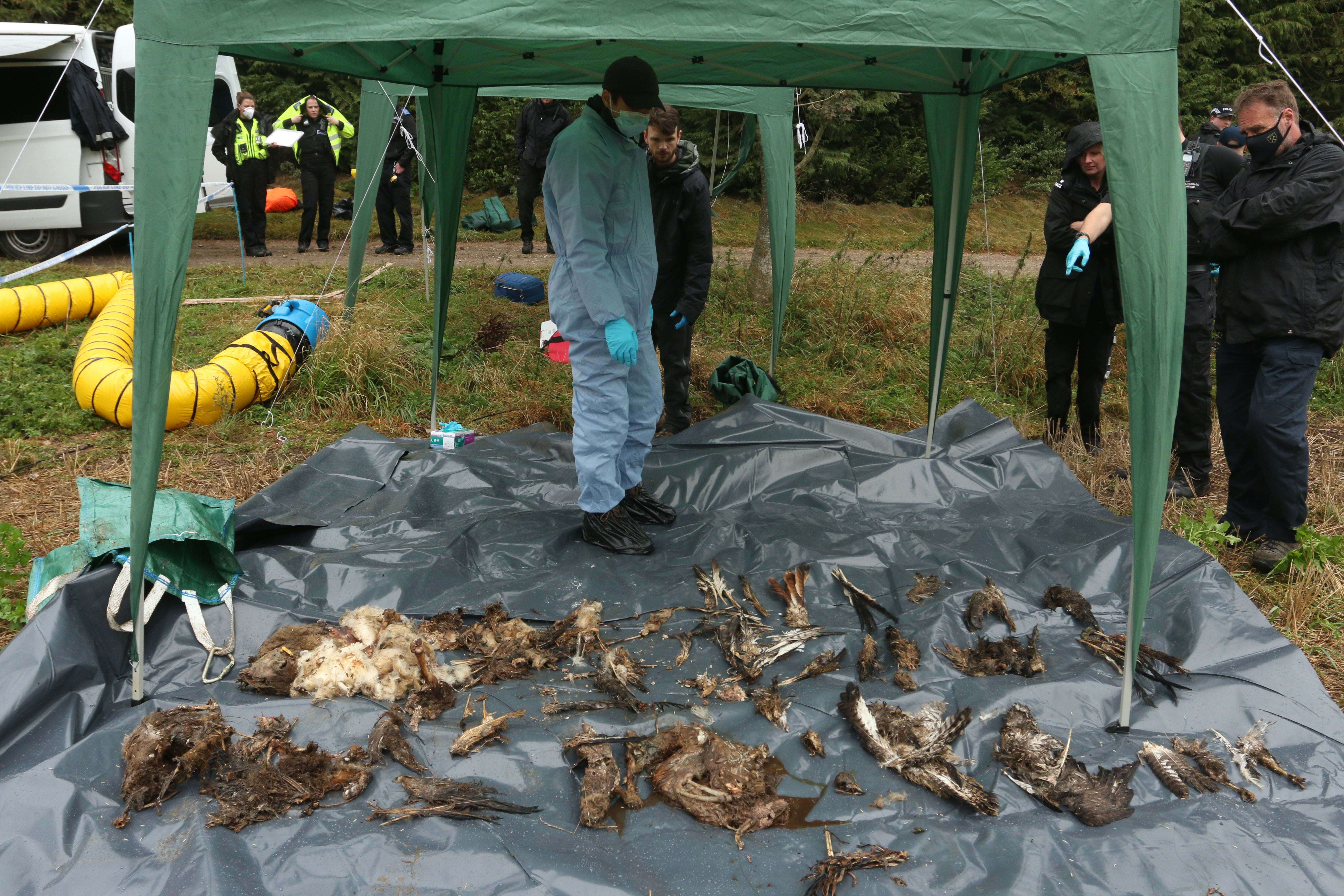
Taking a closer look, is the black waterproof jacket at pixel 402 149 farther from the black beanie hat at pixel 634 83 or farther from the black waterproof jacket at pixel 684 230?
the black beanie hat at pixel 634 83

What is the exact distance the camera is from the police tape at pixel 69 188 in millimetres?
7000

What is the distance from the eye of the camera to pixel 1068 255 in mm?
4402

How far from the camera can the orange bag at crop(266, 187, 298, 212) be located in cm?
1291

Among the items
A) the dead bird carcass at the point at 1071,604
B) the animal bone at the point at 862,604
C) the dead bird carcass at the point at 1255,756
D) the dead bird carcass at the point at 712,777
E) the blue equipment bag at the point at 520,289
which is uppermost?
the blue equipment bag at the point at 520,289

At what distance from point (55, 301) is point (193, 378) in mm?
2714

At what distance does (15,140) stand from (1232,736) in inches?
413

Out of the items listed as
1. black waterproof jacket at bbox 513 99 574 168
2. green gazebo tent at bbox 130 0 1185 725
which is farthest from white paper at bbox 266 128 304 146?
green gazebo tent at bbox 130 0 1185 725

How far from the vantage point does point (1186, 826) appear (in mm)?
2234

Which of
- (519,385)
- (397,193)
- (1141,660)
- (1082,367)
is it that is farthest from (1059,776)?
(397,193)

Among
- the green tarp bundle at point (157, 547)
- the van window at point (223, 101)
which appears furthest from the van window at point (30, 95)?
the green tarp bundle at point (157, 547)

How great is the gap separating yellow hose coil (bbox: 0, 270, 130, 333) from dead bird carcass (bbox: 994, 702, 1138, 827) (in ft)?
23.0

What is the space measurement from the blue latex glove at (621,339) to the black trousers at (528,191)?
6396 millimetres

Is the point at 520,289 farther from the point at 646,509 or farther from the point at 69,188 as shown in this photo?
the point at 646,509

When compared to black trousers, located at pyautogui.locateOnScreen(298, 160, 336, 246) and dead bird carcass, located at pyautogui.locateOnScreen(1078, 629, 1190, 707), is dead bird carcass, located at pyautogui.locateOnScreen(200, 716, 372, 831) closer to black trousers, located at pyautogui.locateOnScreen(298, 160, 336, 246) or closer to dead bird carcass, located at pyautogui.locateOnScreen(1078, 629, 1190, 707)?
dead bird carcass, located at pyautogui.locateOnScreen(1078, 629, 1190, 707)
